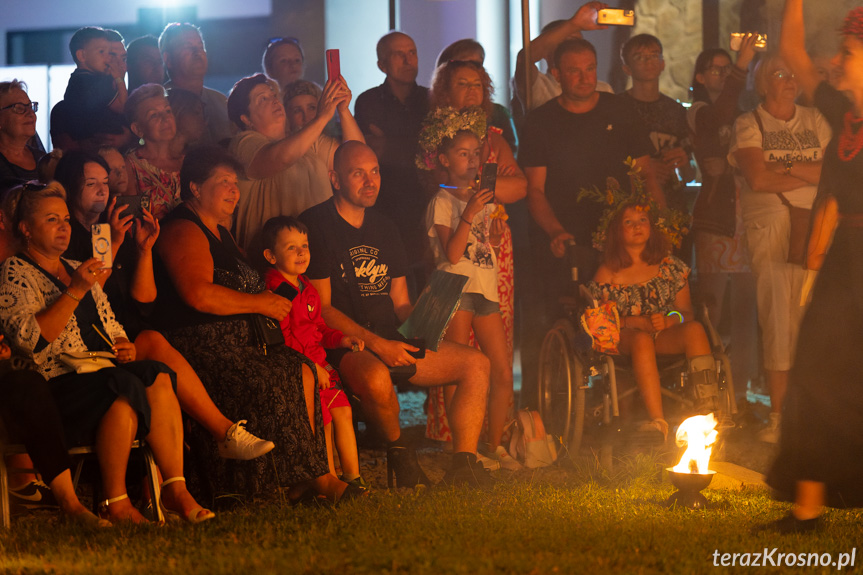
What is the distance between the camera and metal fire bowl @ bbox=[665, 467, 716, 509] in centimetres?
420

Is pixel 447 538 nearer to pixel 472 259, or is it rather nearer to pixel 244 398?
pixel 244 398

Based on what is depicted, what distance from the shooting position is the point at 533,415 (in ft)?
17.7

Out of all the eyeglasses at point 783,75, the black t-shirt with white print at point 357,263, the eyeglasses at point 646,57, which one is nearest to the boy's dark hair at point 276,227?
the black t-shirt with white print at point 357,263

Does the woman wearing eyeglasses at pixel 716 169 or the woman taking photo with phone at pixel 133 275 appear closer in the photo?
the woman taking photo with phone at pixel 133 275

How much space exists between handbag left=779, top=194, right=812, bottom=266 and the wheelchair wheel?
1.61 metres

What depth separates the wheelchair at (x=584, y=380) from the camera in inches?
205

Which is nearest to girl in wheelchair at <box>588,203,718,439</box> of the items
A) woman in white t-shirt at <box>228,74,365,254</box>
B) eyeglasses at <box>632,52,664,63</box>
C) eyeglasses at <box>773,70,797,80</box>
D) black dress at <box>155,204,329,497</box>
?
eyeglasses at <box>632,52,664,63</box>

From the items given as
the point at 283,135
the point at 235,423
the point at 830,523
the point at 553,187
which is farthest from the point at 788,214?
the point at 235,423

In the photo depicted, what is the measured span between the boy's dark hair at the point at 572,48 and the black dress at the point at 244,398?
2679mm

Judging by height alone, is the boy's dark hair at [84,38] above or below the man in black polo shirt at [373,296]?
above

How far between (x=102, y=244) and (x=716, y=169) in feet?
13.1

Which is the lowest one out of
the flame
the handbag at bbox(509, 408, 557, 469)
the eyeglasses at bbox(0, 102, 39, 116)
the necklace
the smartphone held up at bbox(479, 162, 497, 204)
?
the handbag at bbox(509, 408, 557, 469)

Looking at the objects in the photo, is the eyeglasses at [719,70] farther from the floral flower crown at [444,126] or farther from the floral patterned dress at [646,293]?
the floral flower crown at [444,126]

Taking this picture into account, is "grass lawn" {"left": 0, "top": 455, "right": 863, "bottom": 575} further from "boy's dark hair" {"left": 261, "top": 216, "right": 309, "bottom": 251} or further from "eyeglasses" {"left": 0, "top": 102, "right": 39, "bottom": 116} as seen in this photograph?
"eyeglasses" {"left": 0, "top": 102, "right": 39, "bottom": 116}
